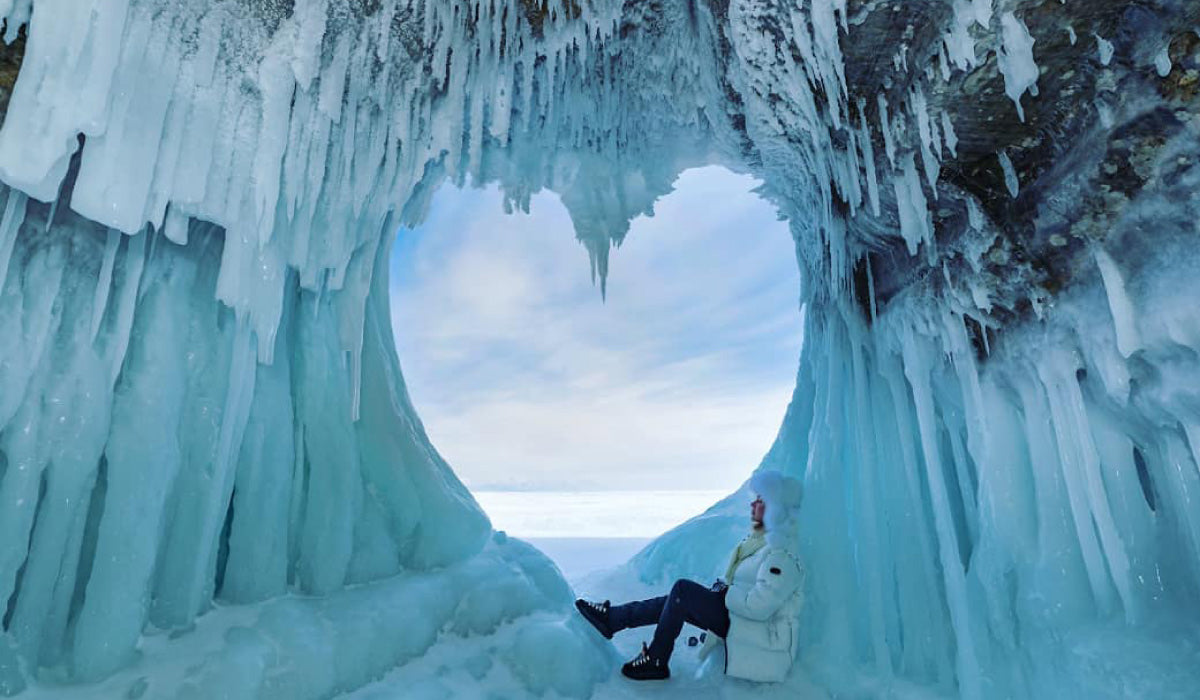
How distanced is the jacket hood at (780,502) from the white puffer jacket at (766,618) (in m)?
0.29

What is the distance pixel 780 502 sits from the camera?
473 centimetres

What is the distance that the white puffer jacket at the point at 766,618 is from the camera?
162 inches

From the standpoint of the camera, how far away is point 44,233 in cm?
338

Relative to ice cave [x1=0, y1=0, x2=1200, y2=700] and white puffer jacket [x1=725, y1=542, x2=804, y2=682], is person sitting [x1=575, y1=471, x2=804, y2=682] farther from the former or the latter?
ice cave [x1=0, y1=0, x2=1200, y2=700]

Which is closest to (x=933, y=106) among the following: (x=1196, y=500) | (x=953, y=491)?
(x=1196, y=500)

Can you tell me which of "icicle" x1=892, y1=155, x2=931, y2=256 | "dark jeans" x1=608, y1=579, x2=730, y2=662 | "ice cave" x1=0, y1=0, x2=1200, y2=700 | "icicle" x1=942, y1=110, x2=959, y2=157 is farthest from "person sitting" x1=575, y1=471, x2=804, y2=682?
"icicle" x1=942, y1=110, x2=959, y2=157

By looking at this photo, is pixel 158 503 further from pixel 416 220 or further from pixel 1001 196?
pixel 1001 196

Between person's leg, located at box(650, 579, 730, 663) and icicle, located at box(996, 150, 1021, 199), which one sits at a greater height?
icicle, located at box(996, 150, 1021, 199)

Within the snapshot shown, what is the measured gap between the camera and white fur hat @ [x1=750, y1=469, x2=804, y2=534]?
4.67 meters

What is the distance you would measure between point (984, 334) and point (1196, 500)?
4.94 ft

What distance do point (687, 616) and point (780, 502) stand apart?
1109mm

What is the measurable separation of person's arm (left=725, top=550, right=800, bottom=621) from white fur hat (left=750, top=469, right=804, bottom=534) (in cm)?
40

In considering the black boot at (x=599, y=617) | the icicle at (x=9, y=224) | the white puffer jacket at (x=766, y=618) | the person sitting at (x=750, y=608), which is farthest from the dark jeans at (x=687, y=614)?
the icicle at (x=9, y=224)

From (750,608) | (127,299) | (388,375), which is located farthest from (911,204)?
(127,299)
